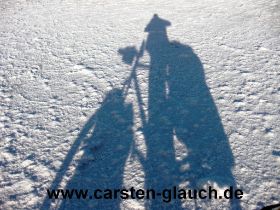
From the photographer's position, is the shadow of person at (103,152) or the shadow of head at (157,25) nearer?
the shadow of person at (103,152)

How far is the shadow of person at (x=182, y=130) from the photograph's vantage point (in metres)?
3.89

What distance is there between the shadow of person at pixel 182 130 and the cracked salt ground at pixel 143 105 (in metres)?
0.02

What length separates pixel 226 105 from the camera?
4.95m

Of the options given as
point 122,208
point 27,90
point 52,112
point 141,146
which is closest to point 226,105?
point 141,146

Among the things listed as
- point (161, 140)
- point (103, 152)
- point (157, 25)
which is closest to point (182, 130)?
point (161, 140)

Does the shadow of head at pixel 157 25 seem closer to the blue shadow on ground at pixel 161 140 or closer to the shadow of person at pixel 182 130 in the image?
the shadow of person at pixel 182 130

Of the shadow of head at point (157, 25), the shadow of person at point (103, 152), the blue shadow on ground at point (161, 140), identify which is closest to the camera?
the shadow of person at point (103, 152)

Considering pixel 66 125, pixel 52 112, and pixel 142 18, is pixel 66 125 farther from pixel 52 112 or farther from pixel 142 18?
pixel 142 18

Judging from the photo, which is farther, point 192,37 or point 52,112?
point 192,37

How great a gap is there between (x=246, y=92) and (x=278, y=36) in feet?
7.53

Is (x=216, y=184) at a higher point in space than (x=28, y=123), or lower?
lower

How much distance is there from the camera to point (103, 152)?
171 inches

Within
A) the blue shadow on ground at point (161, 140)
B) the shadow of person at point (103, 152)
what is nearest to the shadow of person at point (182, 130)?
the blue shadow on ground at point (161, 140)

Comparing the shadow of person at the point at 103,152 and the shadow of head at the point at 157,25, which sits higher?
the shadow of head at the point at 157,25
